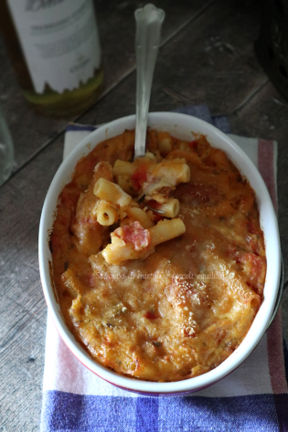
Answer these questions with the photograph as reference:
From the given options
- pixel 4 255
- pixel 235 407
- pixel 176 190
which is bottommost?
pixel 235 407

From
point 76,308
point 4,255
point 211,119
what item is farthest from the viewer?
point 211,119

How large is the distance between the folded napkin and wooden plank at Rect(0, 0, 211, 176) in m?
0.54

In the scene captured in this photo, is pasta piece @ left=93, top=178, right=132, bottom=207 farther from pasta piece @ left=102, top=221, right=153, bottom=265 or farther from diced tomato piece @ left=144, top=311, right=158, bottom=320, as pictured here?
diced tomato piece @ left=144, top=311, right=158, bottom=320

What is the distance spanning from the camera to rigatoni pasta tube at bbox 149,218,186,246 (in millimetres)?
943

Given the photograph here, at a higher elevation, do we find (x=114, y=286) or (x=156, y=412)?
(x=114, y=286)

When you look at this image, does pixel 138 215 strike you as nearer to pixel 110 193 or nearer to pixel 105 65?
pixel 110 193

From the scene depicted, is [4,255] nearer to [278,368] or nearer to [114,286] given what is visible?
[114,286]

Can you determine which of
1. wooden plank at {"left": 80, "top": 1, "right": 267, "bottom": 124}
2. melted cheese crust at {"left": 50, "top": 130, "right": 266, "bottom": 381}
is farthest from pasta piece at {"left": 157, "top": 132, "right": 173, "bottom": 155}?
wooden plank at {"left": 80, "top": 1, "right": 267, "bottom": 124}

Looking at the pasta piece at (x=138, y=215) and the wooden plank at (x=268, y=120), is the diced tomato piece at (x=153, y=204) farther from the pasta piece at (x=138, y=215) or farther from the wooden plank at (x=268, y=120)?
the wooden plank at (x=268, y=120)

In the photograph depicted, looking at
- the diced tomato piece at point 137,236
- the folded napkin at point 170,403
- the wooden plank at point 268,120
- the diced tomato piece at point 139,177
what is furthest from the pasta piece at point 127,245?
the wooden plank at point 268,120

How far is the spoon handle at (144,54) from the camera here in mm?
966

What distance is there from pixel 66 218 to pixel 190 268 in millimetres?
252

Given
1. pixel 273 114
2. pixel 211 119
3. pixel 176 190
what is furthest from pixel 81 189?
pixel 273 114

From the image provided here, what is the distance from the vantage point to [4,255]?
114 cm
